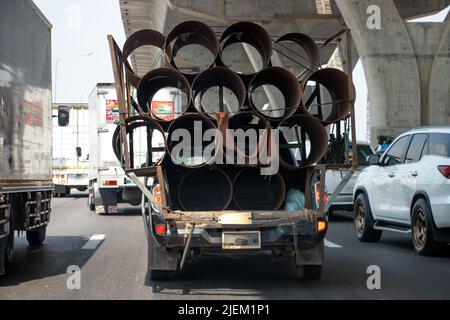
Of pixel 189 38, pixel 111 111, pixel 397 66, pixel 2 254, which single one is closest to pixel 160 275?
pixel 2 254

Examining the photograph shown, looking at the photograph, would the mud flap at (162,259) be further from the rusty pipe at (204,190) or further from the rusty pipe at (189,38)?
the rusty pipe at (189,38)

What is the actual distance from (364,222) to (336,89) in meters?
4.69

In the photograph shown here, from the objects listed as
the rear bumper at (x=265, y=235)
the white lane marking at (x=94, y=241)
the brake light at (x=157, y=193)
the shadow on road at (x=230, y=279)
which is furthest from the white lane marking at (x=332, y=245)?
the brake light at (x=157, y=193)

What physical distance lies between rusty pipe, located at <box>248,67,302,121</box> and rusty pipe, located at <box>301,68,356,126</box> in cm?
11

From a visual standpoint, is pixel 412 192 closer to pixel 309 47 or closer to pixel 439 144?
pixel 439 144

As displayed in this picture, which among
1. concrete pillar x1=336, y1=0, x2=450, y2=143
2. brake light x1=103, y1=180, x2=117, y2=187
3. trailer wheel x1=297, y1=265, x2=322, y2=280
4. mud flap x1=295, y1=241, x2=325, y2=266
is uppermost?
concrete pillar x1=336, y1=0, x2=450, y2=143

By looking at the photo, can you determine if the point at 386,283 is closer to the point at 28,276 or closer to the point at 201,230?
the point at 201,230

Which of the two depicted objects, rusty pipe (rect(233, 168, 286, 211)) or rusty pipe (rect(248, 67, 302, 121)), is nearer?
rusty pipe (rect(248, 67, 302, 121))

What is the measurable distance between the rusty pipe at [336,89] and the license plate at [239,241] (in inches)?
65.1

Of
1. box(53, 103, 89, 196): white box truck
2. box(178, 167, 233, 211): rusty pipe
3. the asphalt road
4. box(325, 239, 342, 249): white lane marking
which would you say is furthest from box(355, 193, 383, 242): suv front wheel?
box(53, 103, 89, 196): white box truck

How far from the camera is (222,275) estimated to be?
9414 millimetres

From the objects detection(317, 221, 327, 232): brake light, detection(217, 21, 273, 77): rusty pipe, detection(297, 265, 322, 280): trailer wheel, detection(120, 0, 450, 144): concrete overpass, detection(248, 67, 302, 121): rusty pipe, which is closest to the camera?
detection(317, 221, 327, 232): brake light

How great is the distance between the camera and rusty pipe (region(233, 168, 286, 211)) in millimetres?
9406

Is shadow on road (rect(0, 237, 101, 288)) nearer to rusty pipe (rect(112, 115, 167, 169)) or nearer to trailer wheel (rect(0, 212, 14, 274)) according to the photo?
trailer wheel (rect(0, 212, 14, 274))
